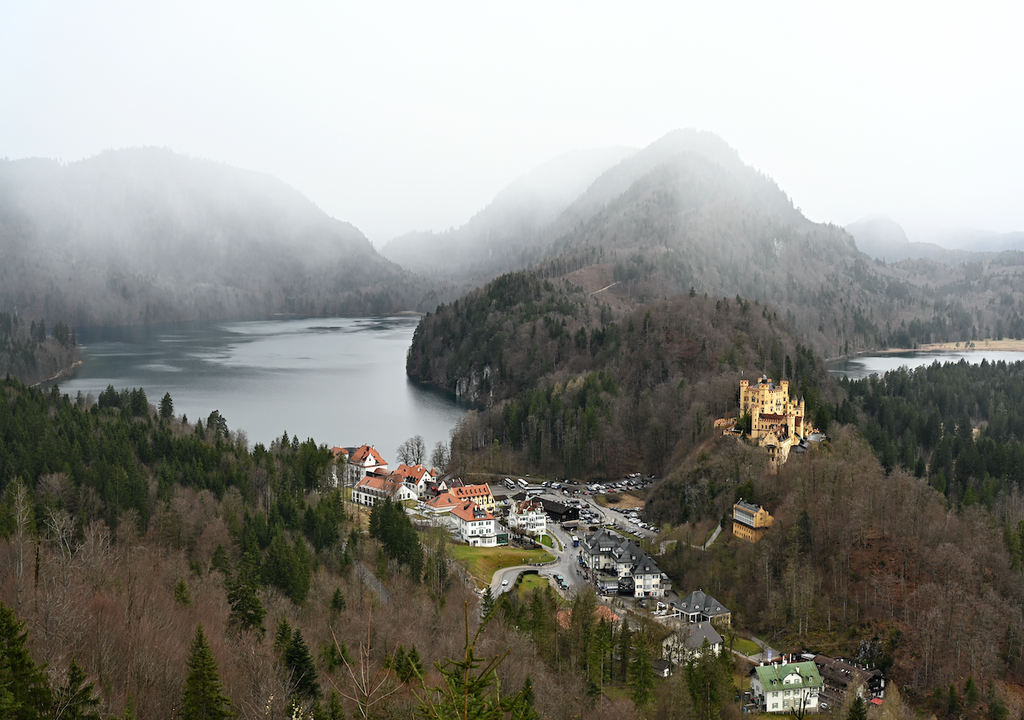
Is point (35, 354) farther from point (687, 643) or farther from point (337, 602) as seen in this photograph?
point (687, 643)

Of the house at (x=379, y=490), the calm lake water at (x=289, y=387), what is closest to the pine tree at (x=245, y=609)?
the house at (x=379, y=490)

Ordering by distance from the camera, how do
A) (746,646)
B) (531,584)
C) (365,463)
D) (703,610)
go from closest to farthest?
(746,646) → (703,610) → (531,584) → (365,463)

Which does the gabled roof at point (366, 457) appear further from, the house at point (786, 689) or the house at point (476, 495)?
the house at point (786, 689)

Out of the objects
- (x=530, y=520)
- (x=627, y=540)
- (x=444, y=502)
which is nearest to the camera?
(x=627, y=540)

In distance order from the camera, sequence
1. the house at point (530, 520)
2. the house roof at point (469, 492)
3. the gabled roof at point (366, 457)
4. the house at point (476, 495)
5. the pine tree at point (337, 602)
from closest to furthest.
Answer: the pine tree at point (337, 602) → the house at point (530, 520) → the house at point (476, 495) → the house roof at point (469, 492) → the gabled roof at point (366, 457)

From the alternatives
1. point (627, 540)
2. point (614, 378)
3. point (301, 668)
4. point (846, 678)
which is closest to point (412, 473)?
point (627, 540)

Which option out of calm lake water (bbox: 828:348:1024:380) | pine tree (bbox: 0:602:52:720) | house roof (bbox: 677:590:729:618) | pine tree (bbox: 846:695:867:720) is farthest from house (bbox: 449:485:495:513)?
calm lake water (bbox: 828:348:1024:380)
